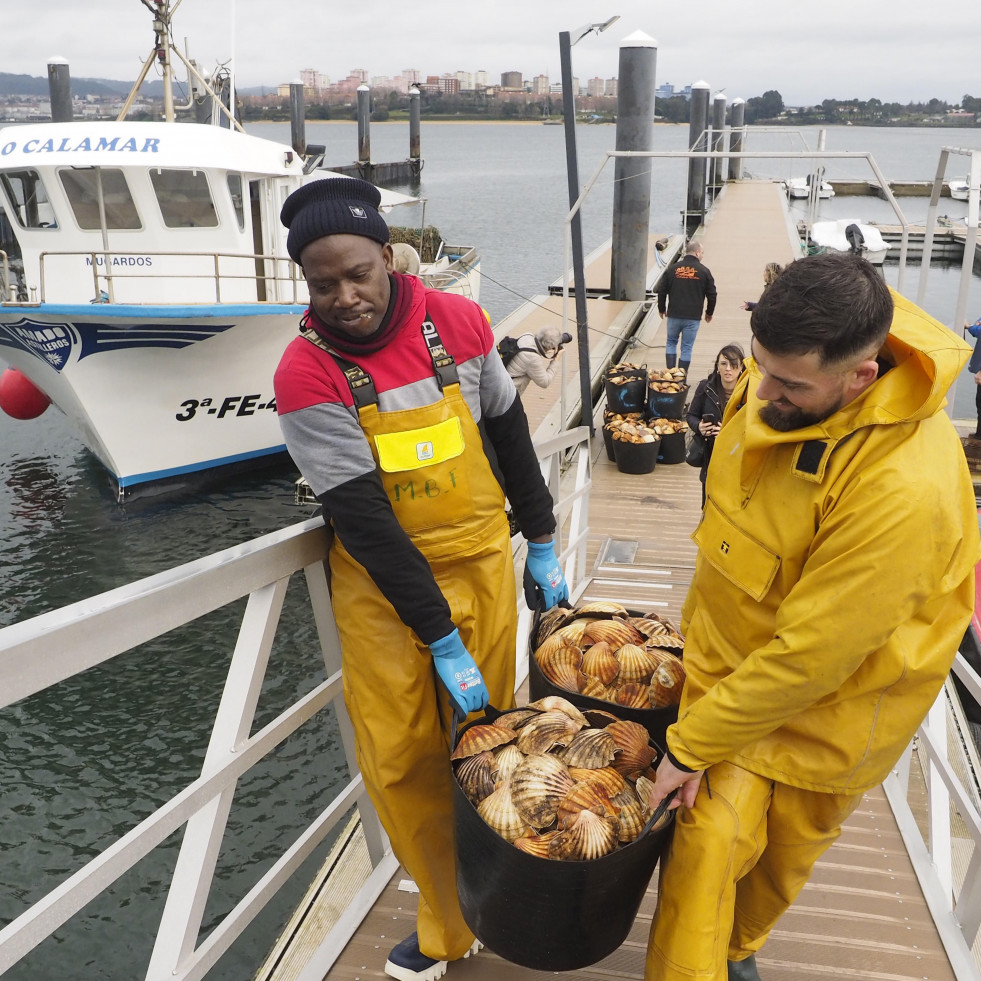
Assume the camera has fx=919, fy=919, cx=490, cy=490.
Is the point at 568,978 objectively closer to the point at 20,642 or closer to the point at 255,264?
the point at 20,642

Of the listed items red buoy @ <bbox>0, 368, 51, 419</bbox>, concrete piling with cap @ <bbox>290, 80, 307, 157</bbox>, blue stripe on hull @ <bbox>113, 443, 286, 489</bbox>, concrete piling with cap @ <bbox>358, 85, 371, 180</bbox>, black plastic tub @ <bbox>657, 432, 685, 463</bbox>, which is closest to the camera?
black plastic tub @ <bbox>657, 432, 685, 463</bbox>

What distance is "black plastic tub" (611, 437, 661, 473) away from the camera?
800cm

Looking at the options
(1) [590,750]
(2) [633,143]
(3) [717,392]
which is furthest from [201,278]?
(1) [590,750]

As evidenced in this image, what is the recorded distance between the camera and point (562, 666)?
2365 mm

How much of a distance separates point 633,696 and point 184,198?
10.4m

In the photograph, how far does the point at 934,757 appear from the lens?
262 centimetres

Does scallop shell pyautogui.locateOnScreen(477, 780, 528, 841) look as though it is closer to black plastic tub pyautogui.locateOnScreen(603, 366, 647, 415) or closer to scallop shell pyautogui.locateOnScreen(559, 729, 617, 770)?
scallop shell pyautogui.locateOnScreen(559, 729, 617, 770)

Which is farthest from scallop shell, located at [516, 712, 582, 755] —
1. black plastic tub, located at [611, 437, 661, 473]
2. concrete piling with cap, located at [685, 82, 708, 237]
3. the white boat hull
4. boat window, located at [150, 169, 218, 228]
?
concrete piling with cap, located at [685, 82, 708, 237]

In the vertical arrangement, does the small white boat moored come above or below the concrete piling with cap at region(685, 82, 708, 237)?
below

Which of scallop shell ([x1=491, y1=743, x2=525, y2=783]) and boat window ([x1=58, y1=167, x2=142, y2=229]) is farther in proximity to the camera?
boat window ([x1=58, y1=167, x2=142, y2=229])

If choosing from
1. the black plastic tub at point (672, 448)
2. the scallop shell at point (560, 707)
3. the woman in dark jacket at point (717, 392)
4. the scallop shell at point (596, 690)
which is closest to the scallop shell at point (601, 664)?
the scallop shell at point (596, 690)

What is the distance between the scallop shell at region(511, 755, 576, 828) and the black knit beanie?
1.15 meters

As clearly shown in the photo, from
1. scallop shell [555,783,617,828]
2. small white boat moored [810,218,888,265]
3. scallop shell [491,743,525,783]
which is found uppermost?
scallop shell [491,743,525,783]

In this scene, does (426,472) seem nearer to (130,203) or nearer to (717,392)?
(717,392)
